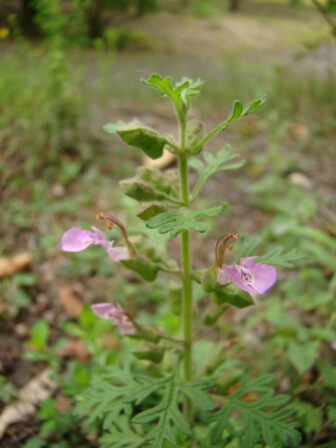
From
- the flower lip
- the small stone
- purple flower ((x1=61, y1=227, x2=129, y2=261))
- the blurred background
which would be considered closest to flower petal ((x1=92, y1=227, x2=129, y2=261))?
purple flower ((x1=61, y1=227, x2=129, y2=261))

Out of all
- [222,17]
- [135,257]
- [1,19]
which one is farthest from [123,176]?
[222,17]

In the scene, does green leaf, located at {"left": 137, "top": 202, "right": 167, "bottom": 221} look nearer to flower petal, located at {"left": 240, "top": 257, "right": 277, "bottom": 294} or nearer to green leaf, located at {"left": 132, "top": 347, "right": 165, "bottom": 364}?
flower petal, located at {"left": 240, "top": 257, "right": 277, "bottom": 294}

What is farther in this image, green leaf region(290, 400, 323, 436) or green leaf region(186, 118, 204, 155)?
green leaf region(290, 400, 323, 436)

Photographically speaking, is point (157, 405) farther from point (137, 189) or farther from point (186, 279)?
Answer: point (137, 189)

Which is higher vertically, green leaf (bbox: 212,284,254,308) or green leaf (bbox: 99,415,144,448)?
green leaf (bbox: 212,284,254,308)

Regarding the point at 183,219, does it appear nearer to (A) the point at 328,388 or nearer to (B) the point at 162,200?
(B) the point at 162,200

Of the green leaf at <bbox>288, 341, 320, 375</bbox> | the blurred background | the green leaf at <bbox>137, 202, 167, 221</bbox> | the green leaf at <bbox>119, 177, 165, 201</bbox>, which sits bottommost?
the blurred background

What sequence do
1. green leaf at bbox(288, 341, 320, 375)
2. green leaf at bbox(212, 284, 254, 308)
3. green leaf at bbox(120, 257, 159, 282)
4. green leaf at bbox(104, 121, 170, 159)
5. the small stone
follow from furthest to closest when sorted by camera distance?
the small stone, green leaf at bbox(288, 341, 320, 375), green leaf at bbox(120, 257, 159, 282), green leaf at bbox(212, 284, 254, 308), green leaf at bbox(104, 121, 170, 159)

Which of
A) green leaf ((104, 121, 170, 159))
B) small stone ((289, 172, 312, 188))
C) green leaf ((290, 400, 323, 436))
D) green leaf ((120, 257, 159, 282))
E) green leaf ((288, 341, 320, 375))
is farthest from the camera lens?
small stone ((289, 172, 312, 188))
